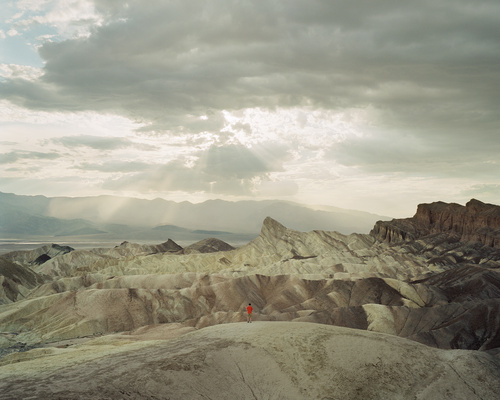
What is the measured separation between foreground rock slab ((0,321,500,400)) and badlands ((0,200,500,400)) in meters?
0.10

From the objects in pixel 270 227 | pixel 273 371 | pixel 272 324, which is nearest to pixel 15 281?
pixel 270 227

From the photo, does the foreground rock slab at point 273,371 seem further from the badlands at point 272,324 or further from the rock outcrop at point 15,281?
the rock outcrop at point 15,281

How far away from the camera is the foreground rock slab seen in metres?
26.7

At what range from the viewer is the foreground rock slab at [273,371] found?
87.6 ft

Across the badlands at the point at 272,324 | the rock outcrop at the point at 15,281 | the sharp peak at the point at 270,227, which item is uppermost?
the sharp peak at the point at 270,227

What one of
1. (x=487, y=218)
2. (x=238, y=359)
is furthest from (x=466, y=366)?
(x=487, y=218)

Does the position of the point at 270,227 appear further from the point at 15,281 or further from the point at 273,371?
the point at 273,371

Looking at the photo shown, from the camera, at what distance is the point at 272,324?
38.0 meters

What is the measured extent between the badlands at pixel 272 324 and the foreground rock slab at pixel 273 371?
0.10 meters

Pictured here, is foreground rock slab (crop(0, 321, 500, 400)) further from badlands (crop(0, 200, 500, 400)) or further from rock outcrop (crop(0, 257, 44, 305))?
rock outcrop (crop(0, 257, 44, 305))

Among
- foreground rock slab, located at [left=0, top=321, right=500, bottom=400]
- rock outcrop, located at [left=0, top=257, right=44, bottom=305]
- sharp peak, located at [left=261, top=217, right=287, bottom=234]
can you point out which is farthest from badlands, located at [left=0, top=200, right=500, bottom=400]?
sharp peak, located at [left=261, top=217, right=287, bottom=234]

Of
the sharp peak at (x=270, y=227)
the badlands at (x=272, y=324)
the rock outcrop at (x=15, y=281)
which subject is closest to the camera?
the badlands at (x=272, y=324)

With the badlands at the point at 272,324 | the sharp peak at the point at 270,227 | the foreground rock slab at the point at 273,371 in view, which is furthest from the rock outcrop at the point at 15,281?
the foreground rock slab at the point at 273,371

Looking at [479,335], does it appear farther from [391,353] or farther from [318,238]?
Result: [318,238]
